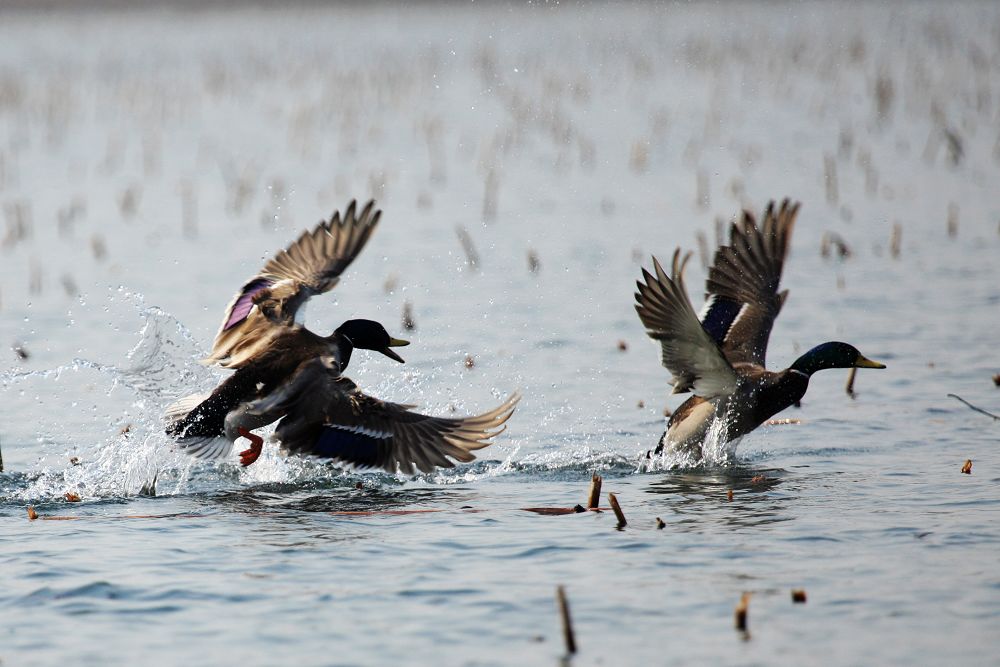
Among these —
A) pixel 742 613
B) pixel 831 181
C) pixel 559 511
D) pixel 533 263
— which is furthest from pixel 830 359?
pixel 831 181

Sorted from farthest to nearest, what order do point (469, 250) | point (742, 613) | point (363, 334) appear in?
point (469, 250) → point (363, 334) → point (742, 613)

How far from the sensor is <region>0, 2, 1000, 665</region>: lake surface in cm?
595

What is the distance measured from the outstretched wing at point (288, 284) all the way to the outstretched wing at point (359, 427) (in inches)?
19.7

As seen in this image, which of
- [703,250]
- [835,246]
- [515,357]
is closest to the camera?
[515,357]

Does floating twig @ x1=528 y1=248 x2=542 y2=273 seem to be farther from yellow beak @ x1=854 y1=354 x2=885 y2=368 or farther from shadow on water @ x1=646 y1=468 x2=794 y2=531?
shadow on water @ x1=646 y1=468 x2=794 y2=531

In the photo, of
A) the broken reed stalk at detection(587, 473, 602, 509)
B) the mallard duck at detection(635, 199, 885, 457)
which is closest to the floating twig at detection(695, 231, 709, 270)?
the mallard duck at detection(635, 199, 885, 457)

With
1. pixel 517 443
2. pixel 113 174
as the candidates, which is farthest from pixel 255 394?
pixel 113 174

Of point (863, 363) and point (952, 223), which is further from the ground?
point (952, 223)

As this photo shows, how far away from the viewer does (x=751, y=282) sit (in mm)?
9352

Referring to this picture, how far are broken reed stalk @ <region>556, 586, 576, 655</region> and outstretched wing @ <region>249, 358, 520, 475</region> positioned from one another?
2.87 m

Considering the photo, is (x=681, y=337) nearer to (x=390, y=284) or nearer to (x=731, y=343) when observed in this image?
(x=731, y=343)

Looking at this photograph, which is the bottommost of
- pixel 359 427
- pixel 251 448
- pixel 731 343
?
pixel 251 448

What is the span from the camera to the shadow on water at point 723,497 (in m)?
7.32

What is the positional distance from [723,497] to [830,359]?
1.57 metres
